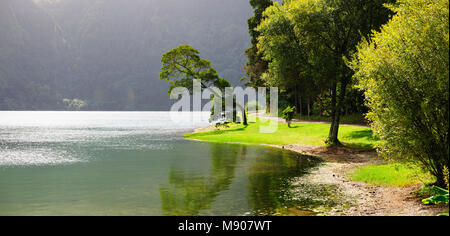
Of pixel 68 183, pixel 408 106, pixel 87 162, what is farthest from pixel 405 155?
pixel 87 162

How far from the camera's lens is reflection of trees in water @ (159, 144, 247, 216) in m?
17.7

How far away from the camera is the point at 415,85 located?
51.3 feet

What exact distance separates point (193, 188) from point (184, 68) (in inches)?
1773

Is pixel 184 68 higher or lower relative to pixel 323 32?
lower

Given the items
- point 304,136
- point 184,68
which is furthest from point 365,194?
point 184,68

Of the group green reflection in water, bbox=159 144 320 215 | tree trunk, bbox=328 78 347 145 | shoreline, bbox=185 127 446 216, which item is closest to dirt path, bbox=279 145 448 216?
shoreline, bbox=185 127 446 216

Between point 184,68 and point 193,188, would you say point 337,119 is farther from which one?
point 184,68

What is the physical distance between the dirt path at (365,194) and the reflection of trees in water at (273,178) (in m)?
1.57

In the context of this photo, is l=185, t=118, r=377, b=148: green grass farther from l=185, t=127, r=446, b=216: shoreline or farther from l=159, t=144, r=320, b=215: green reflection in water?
l=159, t=144, r=320, b=215: green reflection in water

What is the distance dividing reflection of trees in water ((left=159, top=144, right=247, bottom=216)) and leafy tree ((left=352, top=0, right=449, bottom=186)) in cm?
940

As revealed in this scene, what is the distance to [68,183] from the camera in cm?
2456

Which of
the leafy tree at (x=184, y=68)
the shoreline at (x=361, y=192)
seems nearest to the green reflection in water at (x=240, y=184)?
the shoreline at (x=361, y=192)

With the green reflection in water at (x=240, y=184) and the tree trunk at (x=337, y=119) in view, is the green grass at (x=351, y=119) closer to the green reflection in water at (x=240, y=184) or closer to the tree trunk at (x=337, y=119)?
the tree trunk at (x=337, y=119)
